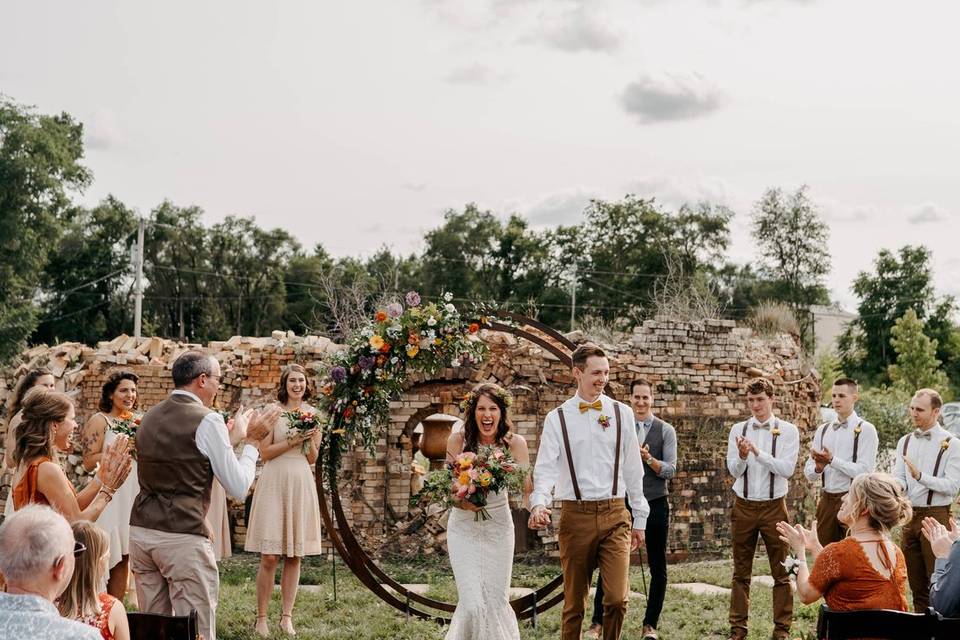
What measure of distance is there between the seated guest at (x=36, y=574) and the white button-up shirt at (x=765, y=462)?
5.02m

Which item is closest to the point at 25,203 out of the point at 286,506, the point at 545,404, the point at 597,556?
the point at 545,404

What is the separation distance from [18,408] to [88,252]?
3551 centimetres

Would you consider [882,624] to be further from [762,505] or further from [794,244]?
[794,244]

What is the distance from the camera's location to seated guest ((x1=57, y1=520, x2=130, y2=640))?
10.6 feet

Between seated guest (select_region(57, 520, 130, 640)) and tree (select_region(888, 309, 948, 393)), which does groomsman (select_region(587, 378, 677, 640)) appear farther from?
tree (select_region(888, 309, 948, 393))

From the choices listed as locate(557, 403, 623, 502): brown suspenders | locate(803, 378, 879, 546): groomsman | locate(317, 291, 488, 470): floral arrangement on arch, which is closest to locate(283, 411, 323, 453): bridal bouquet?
locate(317, 291, 488, 470): floral arrangement on arch

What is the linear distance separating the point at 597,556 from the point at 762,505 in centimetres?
177

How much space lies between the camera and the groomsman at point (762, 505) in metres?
6.70

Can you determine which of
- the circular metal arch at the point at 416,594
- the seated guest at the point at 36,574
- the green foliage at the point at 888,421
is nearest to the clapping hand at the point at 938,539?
the circular metal arch at the point at 416,594

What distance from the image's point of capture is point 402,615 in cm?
768

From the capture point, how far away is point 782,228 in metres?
40.5

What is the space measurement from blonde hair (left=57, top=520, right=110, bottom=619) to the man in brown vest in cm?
138

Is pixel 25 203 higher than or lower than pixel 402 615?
higher

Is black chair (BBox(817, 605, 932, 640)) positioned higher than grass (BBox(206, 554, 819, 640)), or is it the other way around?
black chair (BBox(817, 605, 932, 640))
